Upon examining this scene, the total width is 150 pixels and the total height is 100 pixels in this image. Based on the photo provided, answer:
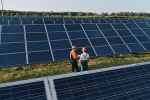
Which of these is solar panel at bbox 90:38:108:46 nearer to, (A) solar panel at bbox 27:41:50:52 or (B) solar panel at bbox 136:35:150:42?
(A) solar panel at bbox 27:41:50:52

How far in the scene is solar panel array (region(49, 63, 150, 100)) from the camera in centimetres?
358

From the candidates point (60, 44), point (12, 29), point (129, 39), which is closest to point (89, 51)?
point (60, 44)

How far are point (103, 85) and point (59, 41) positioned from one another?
6.62 m

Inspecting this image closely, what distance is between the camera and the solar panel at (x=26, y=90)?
332 centimetres

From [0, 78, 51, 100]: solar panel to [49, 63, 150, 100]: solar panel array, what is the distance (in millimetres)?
238

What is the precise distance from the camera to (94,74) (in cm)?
422

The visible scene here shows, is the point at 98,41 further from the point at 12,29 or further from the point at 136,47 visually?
the point at 12,29

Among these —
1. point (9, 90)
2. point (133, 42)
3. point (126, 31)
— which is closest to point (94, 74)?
point (9, 90)

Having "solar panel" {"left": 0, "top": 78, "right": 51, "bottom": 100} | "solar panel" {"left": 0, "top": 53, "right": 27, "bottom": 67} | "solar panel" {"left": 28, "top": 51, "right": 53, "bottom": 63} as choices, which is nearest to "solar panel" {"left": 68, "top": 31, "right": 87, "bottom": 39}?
"solar panel" {"left": 28, "top": 51, "right": 53, "bottom": 63}

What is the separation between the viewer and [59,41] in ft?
32.5

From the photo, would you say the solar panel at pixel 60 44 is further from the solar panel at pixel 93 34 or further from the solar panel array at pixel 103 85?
the solar panel array at pixel 103 85

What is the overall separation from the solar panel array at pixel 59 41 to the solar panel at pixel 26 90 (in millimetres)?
4673

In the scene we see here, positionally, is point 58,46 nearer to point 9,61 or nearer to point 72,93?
point 9,61

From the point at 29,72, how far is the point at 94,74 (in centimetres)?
609
